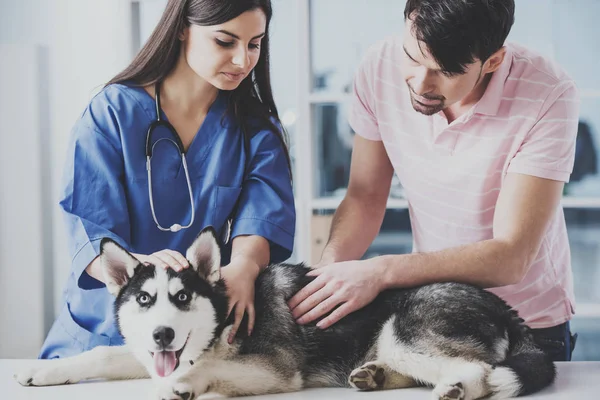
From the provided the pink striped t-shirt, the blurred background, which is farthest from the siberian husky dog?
the blurred background

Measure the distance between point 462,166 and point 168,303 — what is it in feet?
2.53

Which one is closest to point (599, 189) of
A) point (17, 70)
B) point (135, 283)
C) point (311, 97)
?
point (311, 97)

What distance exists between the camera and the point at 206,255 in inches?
47.6

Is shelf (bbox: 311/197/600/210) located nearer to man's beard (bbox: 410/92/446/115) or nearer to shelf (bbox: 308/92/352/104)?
shelf (bbox: 308/92/352/104)

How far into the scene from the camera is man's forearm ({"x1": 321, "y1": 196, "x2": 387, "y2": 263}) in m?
1.69

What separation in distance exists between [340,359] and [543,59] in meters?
0.82

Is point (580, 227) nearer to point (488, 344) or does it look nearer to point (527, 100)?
point (527, 100)

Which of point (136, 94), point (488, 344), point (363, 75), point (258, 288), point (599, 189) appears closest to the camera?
point (488, 344)

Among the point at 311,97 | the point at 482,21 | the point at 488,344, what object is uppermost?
the point at 482,21

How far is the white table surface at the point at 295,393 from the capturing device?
1141 millimetres

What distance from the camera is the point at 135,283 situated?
1.19m

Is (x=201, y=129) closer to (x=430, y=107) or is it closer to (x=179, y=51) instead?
(x=179, y=51)

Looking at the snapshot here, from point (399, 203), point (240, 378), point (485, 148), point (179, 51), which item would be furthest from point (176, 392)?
point (399, 203)

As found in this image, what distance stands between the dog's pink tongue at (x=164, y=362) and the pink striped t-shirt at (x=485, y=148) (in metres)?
0.78
